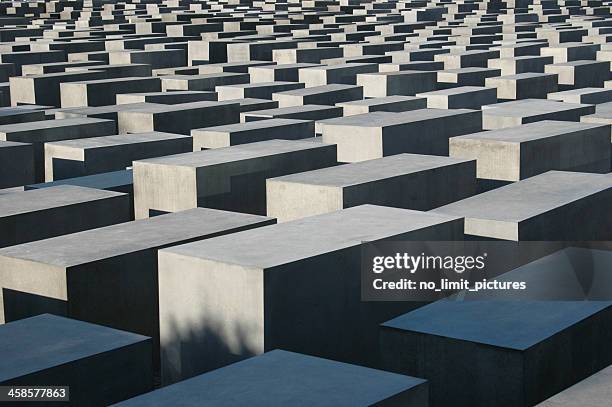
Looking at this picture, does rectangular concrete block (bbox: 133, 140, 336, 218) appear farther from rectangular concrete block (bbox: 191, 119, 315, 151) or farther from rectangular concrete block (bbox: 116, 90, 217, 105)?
rectangular concrete block (bbox: 116, 90, 217, 105)

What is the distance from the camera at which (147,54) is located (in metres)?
26.6

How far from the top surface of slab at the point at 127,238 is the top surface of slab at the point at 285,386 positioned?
2851 mm

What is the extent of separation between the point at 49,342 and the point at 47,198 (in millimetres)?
4375

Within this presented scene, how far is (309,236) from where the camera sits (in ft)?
29.5

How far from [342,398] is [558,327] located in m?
2.30

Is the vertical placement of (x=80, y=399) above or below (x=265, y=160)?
below

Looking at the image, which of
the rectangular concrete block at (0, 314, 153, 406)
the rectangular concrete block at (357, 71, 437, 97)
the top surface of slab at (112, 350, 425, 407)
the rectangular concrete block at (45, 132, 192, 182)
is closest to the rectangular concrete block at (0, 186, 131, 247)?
the rectangular concrete block at (45, 132, 192, 182)

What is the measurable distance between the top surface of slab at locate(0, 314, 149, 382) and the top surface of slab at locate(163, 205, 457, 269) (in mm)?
1098

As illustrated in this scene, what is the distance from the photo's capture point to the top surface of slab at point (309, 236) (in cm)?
828

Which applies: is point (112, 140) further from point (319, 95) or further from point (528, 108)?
point (528, 108)

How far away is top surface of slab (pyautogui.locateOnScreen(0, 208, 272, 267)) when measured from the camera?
9.05 m

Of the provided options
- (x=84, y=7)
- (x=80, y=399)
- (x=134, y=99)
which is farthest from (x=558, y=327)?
(x=84, y=7)

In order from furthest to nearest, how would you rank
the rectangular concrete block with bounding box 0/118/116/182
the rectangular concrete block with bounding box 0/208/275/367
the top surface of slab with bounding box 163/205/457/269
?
the rectangular concrete block with bounding box 0/118/116/182, the rectangular concrete block with bounding box 0/208/275/367, the top surface of slab with bounding box 163/205/457/269

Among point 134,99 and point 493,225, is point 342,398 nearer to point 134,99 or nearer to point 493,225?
Answer: point 493,225
